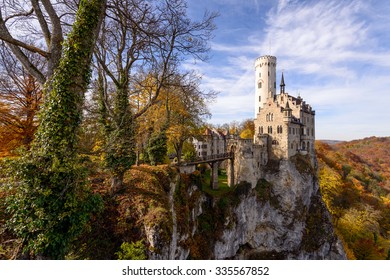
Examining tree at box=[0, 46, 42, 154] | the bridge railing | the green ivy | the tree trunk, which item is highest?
tree at box=[0, 46, 42, 154]

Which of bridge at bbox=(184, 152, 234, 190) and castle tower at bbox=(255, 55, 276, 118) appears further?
castle tower at bbox=(255, 55, 276, 118)

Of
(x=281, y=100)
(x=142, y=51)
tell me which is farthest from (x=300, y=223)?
(x=142, y=51)

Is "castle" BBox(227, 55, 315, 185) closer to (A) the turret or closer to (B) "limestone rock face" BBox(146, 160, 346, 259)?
(A) the turret

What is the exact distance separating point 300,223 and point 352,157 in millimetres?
65324

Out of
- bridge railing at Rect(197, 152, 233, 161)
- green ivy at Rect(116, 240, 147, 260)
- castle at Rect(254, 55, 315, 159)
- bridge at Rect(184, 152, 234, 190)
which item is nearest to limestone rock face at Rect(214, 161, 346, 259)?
castle at Rect(254, 55, 315, 159)

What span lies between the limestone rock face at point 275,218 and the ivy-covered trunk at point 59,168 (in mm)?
16096

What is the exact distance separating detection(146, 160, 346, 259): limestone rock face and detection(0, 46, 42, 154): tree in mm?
15198

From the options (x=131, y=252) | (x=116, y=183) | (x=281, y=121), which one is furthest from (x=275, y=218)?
(x=131, y=252)

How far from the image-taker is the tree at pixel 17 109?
13.0 m

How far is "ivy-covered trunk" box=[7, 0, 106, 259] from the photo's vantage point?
525cm

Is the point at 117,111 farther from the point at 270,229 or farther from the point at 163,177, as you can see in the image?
the point at 270,229

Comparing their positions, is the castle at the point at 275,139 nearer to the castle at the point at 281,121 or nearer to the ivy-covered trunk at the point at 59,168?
the castle at the point at 281,121

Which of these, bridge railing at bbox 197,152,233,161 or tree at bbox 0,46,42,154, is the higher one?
tree at bbox 0,46,42,154

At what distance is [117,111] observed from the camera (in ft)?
36.0
